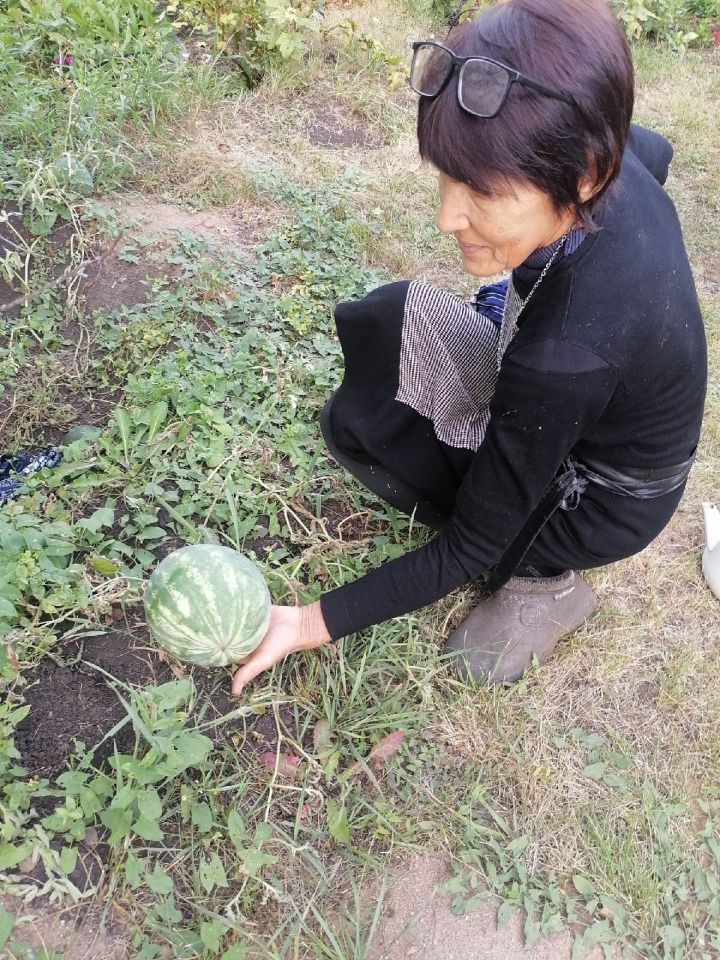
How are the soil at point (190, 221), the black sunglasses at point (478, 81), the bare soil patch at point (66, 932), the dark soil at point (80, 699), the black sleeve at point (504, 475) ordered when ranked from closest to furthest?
the black sunglasses at point (478, 81), the black sleeve at point (504, 475), the bare soil patch at point (66, 932), the dark soil at point (80, 699), the soil at point (190, 221)

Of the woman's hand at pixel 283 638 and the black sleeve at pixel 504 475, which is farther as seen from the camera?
the woman's hand at pixel 283 638

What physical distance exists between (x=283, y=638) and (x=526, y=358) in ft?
3.29

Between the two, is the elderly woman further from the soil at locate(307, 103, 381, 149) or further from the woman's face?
the soil at locate(307, 103, 381, 149)

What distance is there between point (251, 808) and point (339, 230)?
270cm

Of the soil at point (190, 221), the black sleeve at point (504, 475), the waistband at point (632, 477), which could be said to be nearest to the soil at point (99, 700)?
the black sleeve at point (504, 475)

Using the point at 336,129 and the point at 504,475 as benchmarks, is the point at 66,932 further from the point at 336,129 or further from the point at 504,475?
the point at 336,129

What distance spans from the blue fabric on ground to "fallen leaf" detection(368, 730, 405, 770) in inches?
55.0

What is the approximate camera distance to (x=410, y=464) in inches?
93.4

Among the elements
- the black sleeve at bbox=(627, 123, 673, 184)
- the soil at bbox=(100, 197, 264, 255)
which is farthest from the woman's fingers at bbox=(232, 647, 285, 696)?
the soil at bbox=(100, 197, 264, 255)

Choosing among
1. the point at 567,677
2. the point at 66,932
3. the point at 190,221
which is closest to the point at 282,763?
the point at 66,932

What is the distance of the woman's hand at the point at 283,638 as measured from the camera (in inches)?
80.0

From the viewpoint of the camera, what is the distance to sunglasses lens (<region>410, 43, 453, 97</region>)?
55.7 inches

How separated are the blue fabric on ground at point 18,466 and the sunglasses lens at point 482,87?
1.81m

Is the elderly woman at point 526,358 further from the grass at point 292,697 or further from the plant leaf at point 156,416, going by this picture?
the plant leaf at point 156,416
